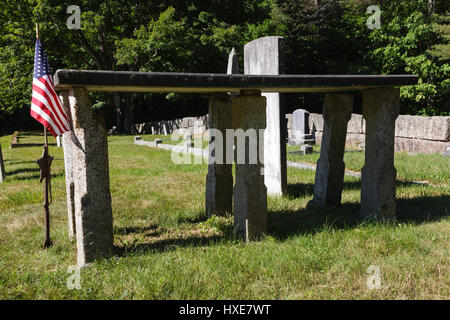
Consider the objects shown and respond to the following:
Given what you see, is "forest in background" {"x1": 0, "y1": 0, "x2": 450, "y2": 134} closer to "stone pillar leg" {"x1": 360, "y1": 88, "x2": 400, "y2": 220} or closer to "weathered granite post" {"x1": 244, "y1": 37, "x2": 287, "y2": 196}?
"weathered granite post" {"x1": 244, "y1": 37, "x2": 287, "y2": 196}

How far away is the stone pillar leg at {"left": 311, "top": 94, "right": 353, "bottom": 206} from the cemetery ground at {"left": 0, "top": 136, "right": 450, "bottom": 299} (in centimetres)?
27

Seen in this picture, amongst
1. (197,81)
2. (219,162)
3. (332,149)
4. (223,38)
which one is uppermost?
(223,38)

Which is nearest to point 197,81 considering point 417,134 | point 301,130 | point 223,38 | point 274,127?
point 274,127

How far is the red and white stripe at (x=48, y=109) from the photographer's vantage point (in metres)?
3.78

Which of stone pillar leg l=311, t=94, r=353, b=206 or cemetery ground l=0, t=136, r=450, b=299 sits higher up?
stone pillar leg l=311, t=94, r=353, b=206

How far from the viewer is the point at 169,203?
5.98 metres

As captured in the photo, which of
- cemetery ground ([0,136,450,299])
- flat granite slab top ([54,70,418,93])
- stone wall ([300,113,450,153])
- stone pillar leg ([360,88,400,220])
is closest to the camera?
cemetery ground ([0,136,450,299])

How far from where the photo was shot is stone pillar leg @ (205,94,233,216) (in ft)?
16.5

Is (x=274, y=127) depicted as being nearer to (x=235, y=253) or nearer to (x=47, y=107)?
(x=235, y=253)

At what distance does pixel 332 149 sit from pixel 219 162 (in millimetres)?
1740

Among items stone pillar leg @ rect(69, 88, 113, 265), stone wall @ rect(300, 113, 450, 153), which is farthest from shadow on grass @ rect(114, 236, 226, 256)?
stone wall @ rect(300, 113, 450, 153)

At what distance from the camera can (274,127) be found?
20.9 feet

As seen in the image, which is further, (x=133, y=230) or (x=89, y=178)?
(x=133, y=230)
